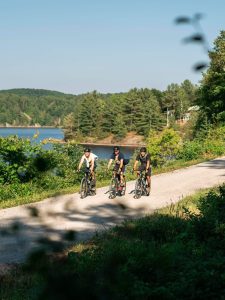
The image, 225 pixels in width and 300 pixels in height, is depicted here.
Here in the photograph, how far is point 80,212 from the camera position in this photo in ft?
35.3

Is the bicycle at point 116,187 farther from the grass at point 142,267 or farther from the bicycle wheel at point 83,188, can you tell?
the grass at point 142,267

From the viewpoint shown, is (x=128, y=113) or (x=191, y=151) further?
(x=128, y=113)

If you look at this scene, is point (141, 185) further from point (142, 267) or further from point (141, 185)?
point (142, 267)

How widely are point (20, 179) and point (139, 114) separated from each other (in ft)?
364

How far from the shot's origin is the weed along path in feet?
4.43

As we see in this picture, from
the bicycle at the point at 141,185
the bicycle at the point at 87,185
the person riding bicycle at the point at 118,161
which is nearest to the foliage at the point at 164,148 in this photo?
the bicycle at the point at 141,185

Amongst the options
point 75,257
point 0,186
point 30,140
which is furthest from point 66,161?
point 75,257

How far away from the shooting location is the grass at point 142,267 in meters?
1.12

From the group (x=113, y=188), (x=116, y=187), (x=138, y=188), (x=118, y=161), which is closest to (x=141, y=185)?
(x=138, y=188)

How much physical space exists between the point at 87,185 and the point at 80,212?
5.35m

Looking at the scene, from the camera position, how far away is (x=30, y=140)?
59.7ft

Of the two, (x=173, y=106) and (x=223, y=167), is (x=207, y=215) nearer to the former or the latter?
(x=223, y=167)

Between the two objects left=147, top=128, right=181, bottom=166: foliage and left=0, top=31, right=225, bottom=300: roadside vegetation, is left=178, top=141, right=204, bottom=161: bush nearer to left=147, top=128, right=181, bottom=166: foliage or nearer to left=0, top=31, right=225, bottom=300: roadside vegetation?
left=147, top=128, right=181, bottom=166: foliage

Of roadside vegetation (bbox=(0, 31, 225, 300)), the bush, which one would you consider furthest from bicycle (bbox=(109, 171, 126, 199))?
the bush
